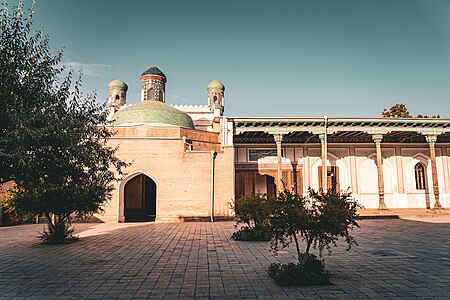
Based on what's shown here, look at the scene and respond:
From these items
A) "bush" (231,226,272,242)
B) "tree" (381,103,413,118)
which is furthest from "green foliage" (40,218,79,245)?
"tree" (381,103,413,118)

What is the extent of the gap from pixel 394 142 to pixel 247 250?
56.2 ft

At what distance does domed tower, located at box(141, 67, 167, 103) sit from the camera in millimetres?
25703

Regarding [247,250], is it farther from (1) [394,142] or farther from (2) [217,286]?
(1) [394,142]

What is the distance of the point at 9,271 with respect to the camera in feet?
21.8

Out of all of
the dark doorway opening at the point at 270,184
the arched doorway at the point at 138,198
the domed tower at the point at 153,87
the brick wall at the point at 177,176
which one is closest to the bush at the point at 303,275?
the brick wall at the point at 177,176

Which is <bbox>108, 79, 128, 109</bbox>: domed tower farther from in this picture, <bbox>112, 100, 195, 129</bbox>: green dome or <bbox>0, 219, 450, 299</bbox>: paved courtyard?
<bbox>0, 219, 450, 299</bbox>: paved courtyard

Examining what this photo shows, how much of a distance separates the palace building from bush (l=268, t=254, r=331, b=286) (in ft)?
34.8

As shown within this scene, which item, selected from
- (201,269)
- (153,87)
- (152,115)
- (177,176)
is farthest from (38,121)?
(153,87)

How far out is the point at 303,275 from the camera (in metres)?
5.52

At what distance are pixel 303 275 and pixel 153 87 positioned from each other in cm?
2229

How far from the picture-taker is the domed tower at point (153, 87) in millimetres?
25703

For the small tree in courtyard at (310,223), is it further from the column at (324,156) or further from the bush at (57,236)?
the column at (324,156)

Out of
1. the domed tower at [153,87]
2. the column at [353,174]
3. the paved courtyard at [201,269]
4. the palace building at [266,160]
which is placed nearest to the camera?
the paved courtyard at [201,269]

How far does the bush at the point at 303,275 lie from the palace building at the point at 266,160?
→ 417 inches
